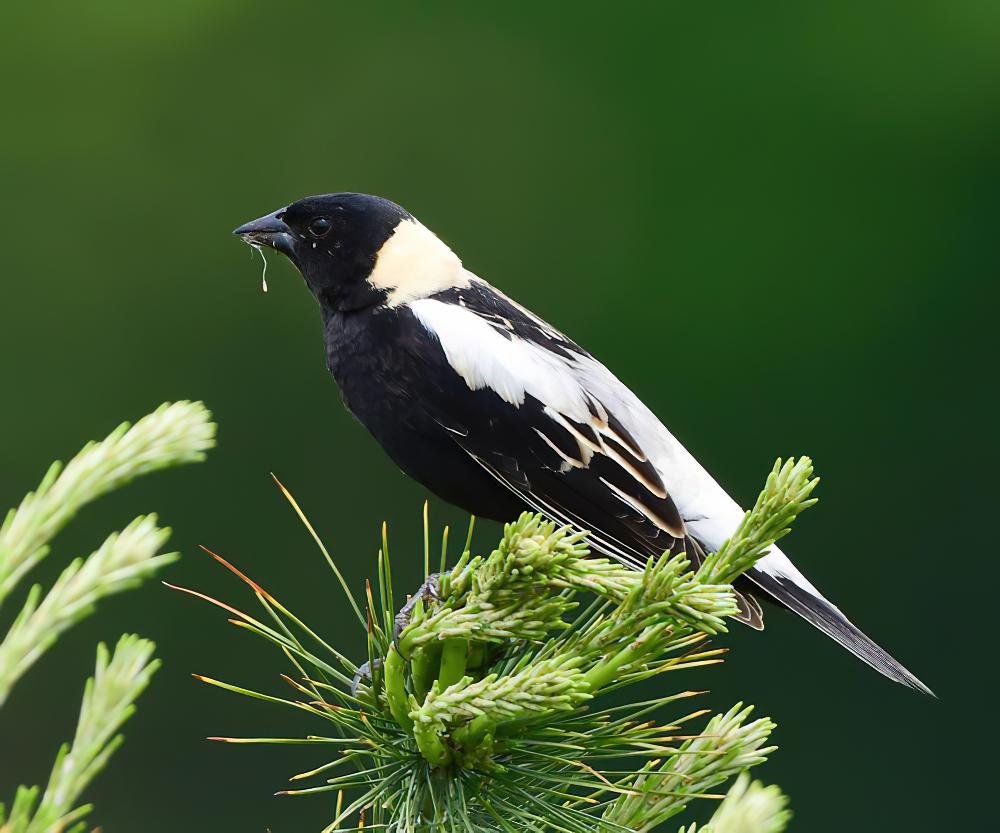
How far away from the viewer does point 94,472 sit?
533mm

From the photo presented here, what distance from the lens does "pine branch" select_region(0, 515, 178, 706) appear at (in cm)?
47

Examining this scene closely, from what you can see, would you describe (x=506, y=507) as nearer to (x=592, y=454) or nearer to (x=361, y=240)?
(x=592, y=454)

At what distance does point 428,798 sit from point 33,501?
1.63ft

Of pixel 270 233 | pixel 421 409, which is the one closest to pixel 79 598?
pixel 421 409

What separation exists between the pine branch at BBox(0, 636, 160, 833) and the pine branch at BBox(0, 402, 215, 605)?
0.18 ft

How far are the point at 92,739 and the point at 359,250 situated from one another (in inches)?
56.4

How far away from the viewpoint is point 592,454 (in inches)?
66.1

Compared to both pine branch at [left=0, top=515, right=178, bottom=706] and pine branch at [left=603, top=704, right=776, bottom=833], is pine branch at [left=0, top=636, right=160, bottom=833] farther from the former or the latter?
pine branch at [left=603, top=704, right=776, bottom=833]

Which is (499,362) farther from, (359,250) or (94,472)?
(94,472)

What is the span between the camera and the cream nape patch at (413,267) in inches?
71.7

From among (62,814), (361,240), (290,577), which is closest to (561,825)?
(62,814)

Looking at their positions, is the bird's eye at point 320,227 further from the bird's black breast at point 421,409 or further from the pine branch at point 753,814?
the pine branch at point 753,814

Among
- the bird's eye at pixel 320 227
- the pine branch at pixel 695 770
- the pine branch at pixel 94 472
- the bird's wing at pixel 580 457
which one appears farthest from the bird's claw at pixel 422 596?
the bird's eye at pixel 320 227

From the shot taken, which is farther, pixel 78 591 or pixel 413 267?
pixel 413 267
